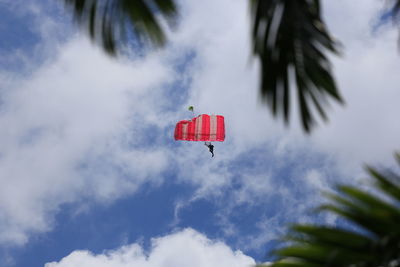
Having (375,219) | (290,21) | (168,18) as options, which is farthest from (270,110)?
(375,219)

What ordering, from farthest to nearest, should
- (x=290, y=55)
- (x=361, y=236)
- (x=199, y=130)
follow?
(x=199, y=130), (x=290, y=55), (x=361, y=236)

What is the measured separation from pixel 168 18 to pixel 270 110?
2.73 ft

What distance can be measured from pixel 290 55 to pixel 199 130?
26428 mm

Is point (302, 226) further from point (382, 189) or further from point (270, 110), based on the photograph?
point (270, 110)

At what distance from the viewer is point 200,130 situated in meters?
29.1

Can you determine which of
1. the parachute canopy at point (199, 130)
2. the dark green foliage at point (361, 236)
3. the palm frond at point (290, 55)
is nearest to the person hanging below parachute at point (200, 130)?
the parachute canopy at point (199, 130)

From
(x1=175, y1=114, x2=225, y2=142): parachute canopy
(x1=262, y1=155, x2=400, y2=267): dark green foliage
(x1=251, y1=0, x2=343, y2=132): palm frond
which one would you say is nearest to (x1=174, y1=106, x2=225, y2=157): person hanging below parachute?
(x1=175, y1=114, x2=225, y2=142): parachute canopy

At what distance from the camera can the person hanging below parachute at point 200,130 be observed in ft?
95.0

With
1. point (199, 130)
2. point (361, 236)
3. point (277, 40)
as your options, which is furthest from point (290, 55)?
point (199, 130)

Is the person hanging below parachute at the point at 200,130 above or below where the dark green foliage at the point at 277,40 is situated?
above

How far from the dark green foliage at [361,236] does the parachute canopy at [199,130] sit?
2689 cm

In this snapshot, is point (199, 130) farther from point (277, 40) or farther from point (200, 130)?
point (277, 40)

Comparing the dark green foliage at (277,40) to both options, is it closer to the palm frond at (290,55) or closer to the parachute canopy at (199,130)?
the palm frond at (290,55)

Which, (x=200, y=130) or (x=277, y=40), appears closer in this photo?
(x=277, y=40)
